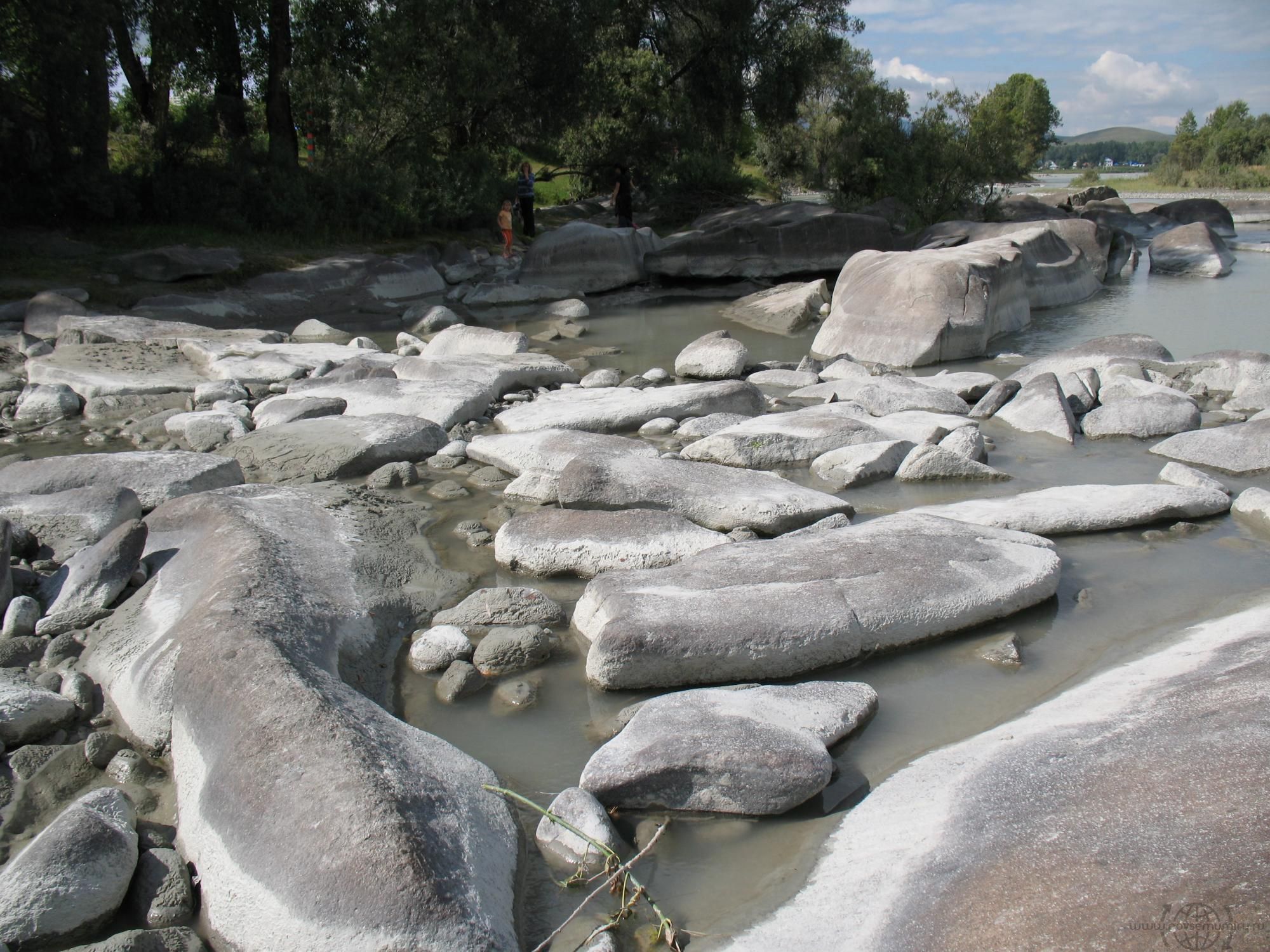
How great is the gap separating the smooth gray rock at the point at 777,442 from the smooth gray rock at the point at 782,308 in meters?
6.04

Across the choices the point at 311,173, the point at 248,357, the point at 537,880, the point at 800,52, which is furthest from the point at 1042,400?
the point at 800,52

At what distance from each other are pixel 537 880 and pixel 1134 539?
3.97m

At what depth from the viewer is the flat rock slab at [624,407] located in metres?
7.63

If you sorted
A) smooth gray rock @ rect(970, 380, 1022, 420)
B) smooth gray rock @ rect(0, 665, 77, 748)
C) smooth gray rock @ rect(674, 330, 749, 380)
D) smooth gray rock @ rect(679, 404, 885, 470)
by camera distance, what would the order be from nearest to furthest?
smooth gray rock @ rect(0, 665, 77, 748) → smooth gray rock @ rect(679, 404, 885, 470) → smooth gray rock @ rect(970, 380, 1022, 420) → smooth gray rock @ rect(674, 330, 749, 380)

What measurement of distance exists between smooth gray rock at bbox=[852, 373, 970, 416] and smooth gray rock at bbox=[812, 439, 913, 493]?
1.44m

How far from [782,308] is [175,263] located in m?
8.27

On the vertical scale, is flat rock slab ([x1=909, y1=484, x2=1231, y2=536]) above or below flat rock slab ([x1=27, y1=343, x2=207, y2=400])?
below

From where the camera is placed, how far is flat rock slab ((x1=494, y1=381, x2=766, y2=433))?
7.63 metres

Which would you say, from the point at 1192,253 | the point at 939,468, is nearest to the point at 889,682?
the point at 939,468

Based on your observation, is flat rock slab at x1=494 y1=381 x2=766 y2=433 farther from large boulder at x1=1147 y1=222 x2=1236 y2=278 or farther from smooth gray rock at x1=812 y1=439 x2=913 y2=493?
large boulder at x1=1147 y1=222 x2=1236 y2=278

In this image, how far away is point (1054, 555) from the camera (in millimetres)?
4695

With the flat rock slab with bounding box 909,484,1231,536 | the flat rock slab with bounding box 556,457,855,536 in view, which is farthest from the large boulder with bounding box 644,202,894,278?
the flat rock slab with bounding box 909,484,1231,536

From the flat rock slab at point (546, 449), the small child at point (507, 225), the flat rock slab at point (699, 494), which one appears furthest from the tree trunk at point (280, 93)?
the flat rock slab at point (699, 494)

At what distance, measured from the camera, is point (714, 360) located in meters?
10.1
